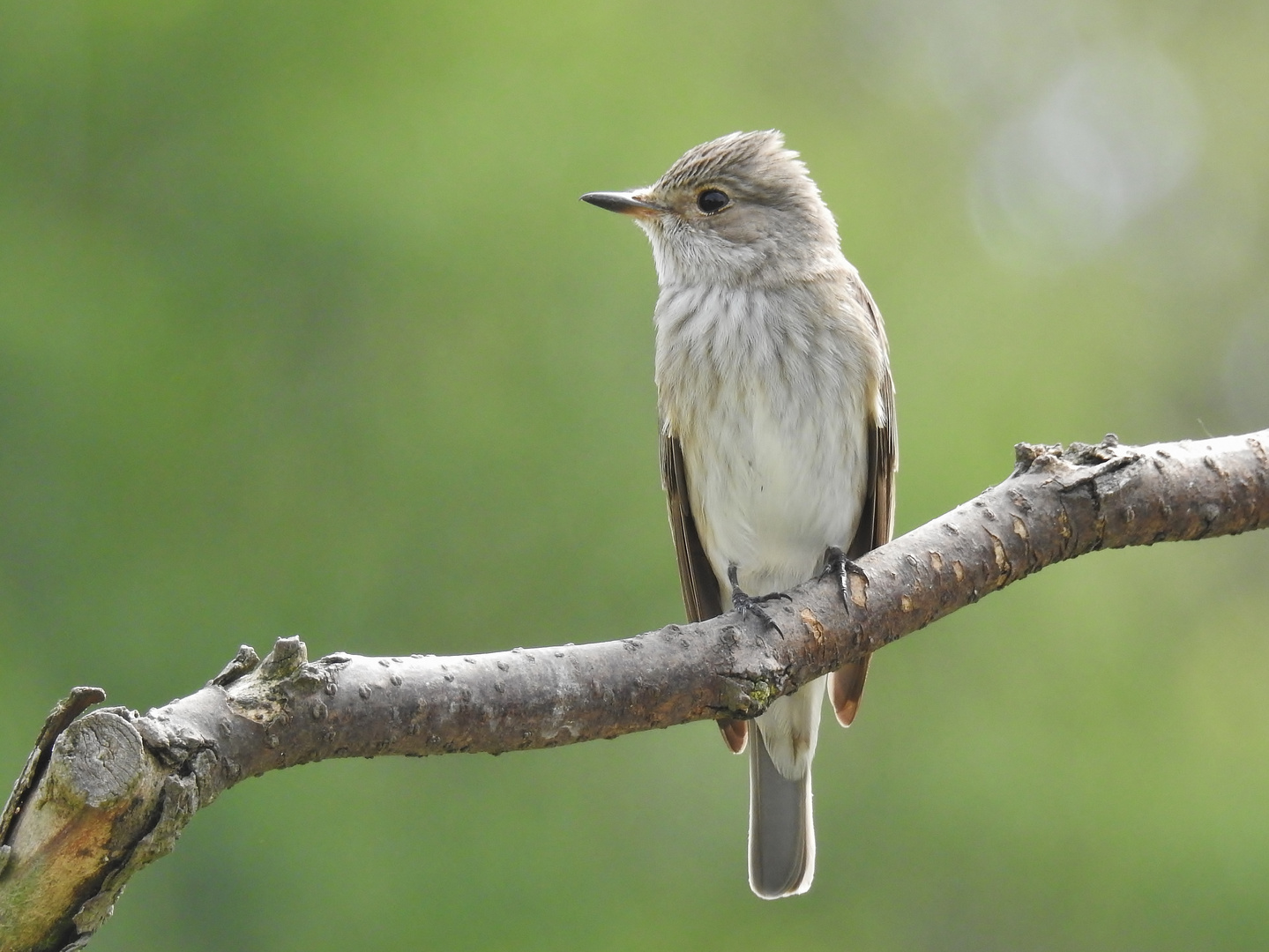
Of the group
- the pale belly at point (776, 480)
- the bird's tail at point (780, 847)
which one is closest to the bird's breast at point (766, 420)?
the pale belly at point (776, 480)

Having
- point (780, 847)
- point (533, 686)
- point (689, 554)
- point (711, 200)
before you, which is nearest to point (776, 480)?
point (689, 554)

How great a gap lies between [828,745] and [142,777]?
5326 mm

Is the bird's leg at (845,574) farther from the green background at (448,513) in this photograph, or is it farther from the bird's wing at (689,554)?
the green background at (448,513)

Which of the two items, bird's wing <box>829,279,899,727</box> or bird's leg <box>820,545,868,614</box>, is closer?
bird's leg <box>820,545,868,614</box>

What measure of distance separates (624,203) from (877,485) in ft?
4.41

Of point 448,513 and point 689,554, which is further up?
point 448,513

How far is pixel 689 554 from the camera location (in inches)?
179

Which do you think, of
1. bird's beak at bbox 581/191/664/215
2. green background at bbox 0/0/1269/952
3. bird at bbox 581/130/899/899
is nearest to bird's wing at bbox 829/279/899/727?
bird at bbox 581/130/899/899

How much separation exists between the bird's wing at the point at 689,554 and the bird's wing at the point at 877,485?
1.32 feet

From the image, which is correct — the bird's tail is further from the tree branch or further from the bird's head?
the bird's head

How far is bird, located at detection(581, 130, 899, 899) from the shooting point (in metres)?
4.09

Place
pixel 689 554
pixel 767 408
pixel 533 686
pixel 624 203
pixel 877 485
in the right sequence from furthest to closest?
pixel 624 203 → pixel 689 554 → pixel 877 485 → pixel 767 408 → pixel 533 686

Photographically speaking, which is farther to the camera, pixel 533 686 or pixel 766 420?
pixel 766 420

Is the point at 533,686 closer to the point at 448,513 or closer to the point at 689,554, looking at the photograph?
the point at 689,554
